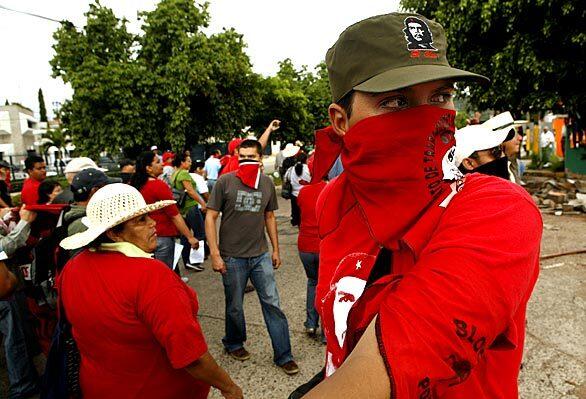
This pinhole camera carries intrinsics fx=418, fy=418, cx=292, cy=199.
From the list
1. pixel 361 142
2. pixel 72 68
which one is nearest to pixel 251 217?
pixel 361 142

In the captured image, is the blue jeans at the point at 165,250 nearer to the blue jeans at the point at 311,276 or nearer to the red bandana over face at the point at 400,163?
the blue jeans at the point at 311,276

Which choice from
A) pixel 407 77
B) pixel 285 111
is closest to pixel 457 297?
pixel 407 77

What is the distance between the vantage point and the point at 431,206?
3.00 ft

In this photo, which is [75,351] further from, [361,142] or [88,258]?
[361,142]

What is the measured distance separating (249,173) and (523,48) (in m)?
9.50

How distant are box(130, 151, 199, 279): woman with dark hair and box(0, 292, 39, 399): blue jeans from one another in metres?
1.77

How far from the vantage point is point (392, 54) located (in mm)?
978

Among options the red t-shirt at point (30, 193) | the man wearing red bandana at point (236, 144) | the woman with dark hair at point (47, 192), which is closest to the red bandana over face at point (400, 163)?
the man wearing red bandana at point (236, 144)

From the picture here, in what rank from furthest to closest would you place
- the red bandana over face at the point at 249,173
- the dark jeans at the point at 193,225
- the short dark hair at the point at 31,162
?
the dark jeans at the point at 193,225 < the short dark hair at the point at 31,162 < the red bandana over face at the point at 249,173

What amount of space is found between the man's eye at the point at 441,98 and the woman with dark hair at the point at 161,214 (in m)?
Answer: 4.45

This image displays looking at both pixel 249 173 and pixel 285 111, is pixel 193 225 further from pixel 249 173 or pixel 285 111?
pixel 285 111

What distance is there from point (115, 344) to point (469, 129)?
322 cm

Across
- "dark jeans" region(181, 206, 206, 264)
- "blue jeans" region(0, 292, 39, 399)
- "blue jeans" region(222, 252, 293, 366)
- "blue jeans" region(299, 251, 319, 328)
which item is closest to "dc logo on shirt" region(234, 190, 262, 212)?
"blue jeans" region(222, 252, 293, 366)

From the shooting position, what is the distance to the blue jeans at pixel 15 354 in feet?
12.1
